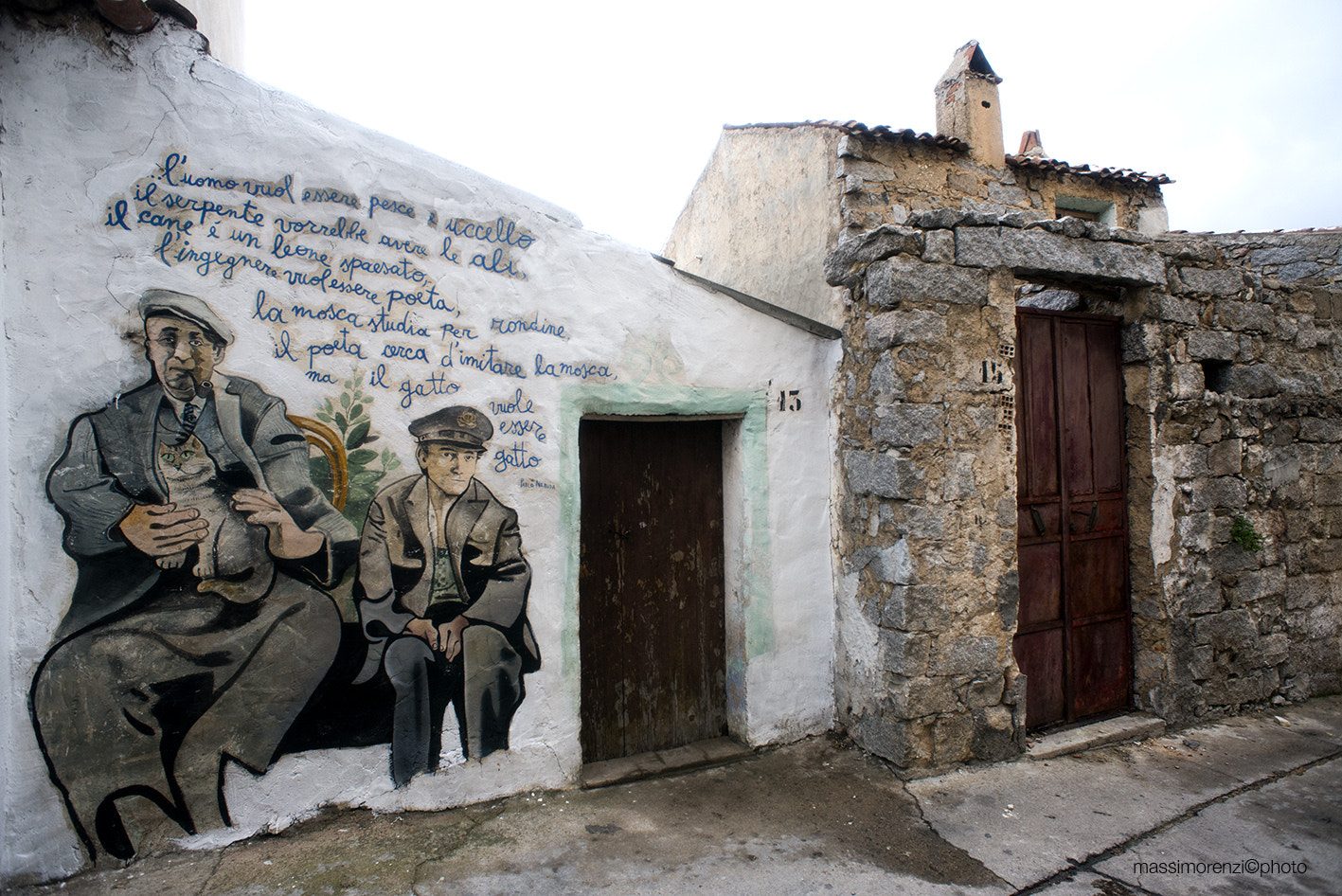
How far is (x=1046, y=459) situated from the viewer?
4301 mm

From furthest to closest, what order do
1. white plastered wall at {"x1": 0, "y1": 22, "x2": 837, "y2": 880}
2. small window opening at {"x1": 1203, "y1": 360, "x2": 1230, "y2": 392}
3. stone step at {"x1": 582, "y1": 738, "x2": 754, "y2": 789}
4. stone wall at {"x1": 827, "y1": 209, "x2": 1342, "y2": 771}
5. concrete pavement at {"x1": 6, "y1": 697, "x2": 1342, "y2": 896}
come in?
small window opening at {"x1": 1203, "y1": 360, "x2": 1230, "y2": 392} < stone wall at {"x1": 827, "y1": 209, "x2": 1342, "y2": 771} < stone step at {"x1": 582, "y1": 738, "x2": 754, "y2": 789} < concrete pavement at {"x1": 6, "y1": 697, "x2": 1342, "y2": 896} < white plastered wall at {"x1": 0, "y1": 22, "x2": 837, "y2": 880}

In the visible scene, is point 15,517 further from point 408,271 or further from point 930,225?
point 930,225

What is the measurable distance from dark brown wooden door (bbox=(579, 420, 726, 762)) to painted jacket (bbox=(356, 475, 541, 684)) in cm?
48

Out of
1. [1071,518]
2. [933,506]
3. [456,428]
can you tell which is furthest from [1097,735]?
[456,428]

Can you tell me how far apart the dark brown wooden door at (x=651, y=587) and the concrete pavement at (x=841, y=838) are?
368 millimetres

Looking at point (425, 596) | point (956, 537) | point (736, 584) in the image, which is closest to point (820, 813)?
point (736, 584)

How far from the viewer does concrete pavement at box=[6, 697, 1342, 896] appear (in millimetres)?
2816

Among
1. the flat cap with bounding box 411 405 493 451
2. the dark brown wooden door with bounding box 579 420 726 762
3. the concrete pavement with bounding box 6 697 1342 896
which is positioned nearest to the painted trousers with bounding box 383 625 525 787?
the concrete pavement with bounding box 6 697 1342 896

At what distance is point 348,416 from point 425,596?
2.92ft

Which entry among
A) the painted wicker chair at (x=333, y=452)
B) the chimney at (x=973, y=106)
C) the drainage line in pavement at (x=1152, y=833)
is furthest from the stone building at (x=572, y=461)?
the chimney at (x=973, y=106)

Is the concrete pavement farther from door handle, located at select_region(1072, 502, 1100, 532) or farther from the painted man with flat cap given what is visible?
door handle, located at select_region(1072, 502, 1100, 532)

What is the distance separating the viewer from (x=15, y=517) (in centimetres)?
266

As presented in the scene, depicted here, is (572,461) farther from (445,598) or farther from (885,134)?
(885,134)

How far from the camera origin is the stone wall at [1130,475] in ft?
12.5
